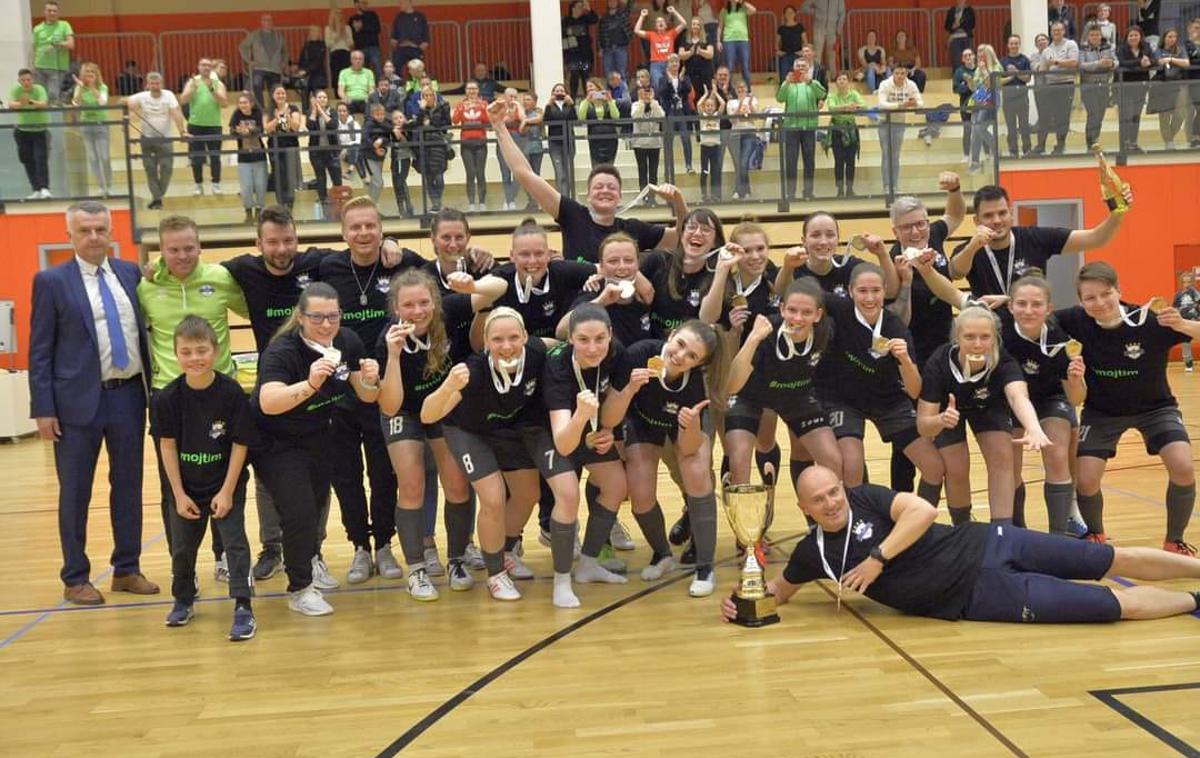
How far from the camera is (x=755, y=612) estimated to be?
5633 millimetres

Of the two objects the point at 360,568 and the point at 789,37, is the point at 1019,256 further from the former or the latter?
the point at 789,37

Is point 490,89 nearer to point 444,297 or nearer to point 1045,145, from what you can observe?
point 1045,145

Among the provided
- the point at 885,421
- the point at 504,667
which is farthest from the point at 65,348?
the point at 885,421

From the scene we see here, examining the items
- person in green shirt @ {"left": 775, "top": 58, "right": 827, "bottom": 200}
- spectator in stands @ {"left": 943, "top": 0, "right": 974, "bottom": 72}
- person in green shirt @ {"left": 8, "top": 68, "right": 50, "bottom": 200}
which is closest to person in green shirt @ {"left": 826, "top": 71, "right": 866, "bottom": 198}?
person in green shirt @ {"left": 775, "top": 58, "right": 827, "bottom": 200}

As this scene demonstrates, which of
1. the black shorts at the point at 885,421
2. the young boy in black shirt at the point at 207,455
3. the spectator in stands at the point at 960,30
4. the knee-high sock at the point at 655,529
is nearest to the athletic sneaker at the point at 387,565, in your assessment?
the young boy in black shirt at the point at 207,455

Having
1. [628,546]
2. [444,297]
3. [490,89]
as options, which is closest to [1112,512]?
[628,546]

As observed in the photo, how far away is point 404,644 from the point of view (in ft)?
18.5

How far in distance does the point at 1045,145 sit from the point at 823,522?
1309cm

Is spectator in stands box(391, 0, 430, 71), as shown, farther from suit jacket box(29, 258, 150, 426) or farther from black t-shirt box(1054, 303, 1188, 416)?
black t-shirt box(1054, 303, 1188, 416)

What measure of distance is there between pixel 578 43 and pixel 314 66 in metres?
4.34

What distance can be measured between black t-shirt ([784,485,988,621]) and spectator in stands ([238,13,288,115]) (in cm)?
1632

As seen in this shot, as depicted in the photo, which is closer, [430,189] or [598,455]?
[598,455]

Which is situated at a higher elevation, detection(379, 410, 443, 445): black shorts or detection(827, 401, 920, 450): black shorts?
detection(379, 410, 443, 445): black shorts

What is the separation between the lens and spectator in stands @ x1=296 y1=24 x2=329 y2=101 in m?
19.6
